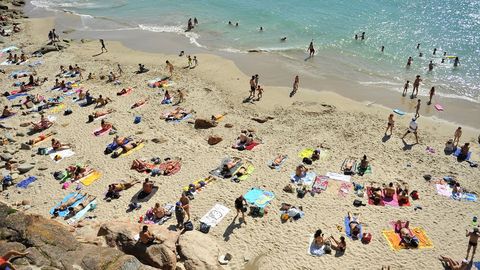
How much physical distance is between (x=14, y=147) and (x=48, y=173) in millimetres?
4089

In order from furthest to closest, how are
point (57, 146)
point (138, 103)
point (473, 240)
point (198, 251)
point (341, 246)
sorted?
point (138, 103), point (57, 146), point (341, 246), point (473, 240), point (198, 251)

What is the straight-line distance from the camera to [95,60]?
3484 cm

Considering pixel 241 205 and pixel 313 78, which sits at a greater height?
pixel 313 78

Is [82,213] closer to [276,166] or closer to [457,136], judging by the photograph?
[276,166]

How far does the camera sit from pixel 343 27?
4131 centimetres

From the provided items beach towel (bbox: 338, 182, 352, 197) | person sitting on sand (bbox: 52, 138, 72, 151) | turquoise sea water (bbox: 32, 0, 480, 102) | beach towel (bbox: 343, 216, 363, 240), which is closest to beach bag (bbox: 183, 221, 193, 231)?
beach towel (bbox: 343, 216, 363, 240)

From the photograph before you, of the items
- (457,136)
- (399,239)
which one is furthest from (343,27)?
(399,239)

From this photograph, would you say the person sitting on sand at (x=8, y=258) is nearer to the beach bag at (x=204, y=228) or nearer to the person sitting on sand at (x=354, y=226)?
the beach bag at (x=204, y=228)

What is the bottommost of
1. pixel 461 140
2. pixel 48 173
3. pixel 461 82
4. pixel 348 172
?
pixel 48 173

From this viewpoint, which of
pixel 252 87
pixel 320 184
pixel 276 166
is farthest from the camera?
pixel 252 87

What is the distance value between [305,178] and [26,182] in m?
13.6

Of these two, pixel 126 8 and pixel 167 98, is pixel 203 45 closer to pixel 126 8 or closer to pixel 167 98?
pixel 167 98

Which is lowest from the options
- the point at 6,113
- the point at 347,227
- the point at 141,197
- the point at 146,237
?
the point at 141,197

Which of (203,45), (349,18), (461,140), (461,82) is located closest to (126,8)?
(203,45)
